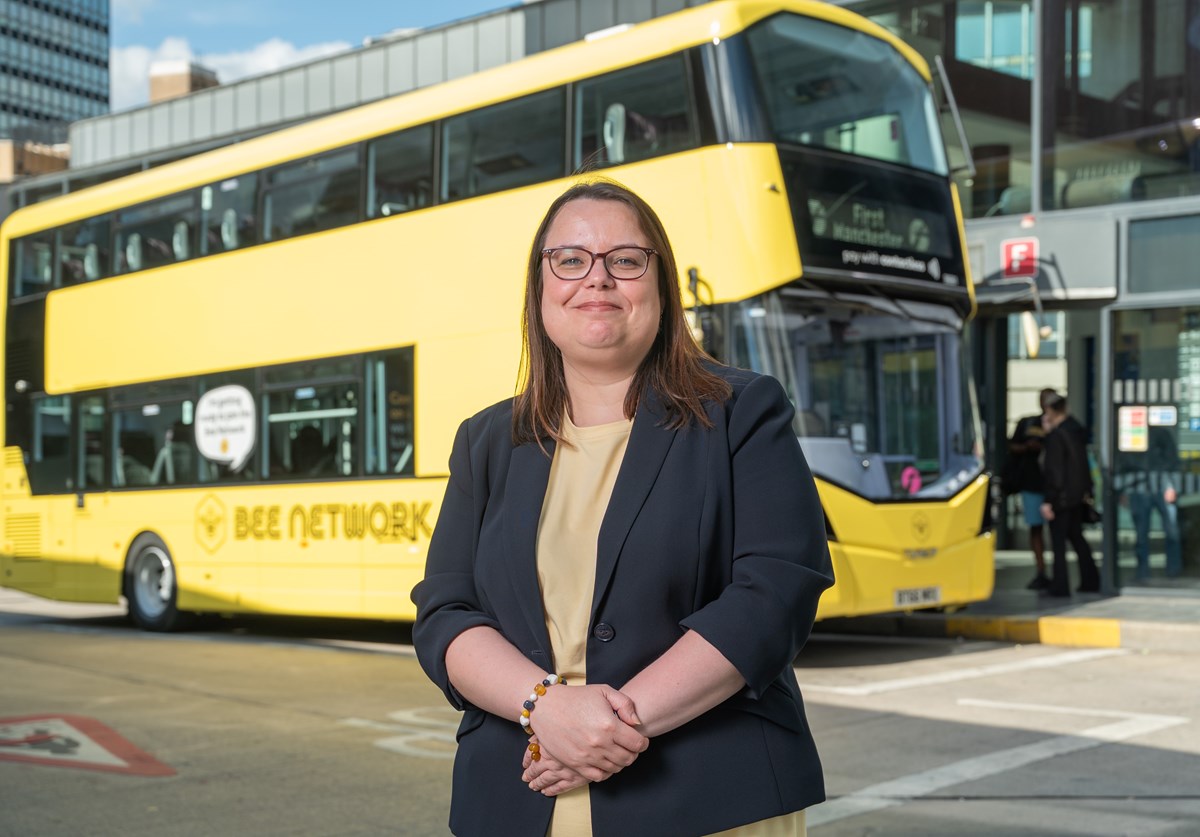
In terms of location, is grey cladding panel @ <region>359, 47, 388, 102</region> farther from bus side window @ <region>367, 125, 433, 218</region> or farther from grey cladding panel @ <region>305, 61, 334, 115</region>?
bus side window @ <region>367, 125, 433, 218</region>

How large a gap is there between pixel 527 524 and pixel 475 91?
9.94m

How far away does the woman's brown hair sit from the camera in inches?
85.7

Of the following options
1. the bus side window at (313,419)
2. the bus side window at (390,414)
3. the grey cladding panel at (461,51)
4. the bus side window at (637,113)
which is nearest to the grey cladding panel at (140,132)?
the grey cladding panel at (461,51)

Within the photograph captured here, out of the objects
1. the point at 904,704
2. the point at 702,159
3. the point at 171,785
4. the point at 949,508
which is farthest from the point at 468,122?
the point at 171,785

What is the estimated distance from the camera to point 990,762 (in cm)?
662

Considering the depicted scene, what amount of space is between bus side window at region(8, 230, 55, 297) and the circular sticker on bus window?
3.31 meters

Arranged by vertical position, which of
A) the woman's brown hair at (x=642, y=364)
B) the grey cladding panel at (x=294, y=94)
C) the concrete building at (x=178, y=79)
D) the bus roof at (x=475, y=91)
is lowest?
the woman's brown hair at (x=642, y=364)

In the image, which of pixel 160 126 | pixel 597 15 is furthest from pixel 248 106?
pixel 597 15

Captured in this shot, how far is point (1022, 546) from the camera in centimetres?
1827

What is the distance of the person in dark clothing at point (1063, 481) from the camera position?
42.7 ft

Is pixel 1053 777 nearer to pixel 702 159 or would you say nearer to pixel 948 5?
pixel 702 159

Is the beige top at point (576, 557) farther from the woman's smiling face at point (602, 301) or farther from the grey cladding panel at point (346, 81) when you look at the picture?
the grey cladding panel at point (346, 81)

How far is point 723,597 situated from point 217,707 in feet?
23.1

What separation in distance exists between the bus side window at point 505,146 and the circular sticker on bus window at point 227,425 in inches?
122
